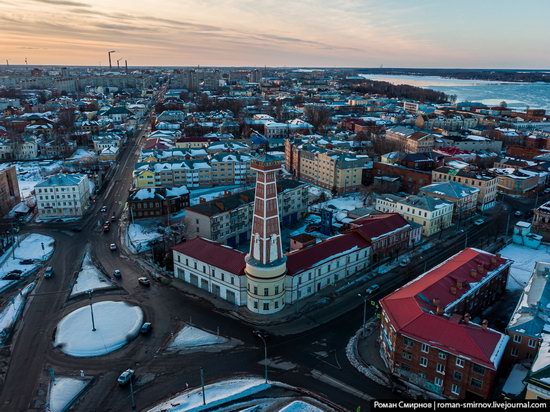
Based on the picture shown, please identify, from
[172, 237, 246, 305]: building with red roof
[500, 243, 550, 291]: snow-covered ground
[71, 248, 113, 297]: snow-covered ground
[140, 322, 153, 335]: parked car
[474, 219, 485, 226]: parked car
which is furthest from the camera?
[474, 219, 485, 226]: parked car

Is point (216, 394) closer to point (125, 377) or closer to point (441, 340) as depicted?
point (125, 377)

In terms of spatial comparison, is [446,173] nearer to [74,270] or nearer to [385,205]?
[385,205]

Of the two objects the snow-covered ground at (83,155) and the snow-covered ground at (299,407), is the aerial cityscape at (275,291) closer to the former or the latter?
the snow-covered ground at (299,407)

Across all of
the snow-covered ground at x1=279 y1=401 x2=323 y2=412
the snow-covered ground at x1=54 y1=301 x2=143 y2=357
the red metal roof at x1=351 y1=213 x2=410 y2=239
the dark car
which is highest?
the red metal roof at x1=351 y1=213 x2=410 y2=239

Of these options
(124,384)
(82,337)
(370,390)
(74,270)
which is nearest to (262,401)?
(370,390)

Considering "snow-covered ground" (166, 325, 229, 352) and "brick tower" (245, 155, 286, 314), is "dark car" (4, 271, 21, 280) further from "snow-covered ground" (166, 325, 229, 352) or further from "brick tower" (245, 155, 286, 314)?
"brick tower" (245, 155, 286, 314)

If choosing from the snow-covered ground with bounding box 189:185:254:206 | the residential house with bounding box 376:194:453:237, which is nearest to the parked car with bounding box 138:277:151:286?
the snow-covered ground with bounding box 189:185:254:206

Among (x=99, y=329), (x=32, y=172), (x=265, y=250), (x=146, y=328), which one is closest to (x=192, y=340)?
(x=146, y=328)

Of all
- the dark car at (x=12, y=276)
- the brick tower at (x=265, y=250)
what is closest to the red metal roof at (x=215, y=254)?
the brick tower at (x=265, y=250)

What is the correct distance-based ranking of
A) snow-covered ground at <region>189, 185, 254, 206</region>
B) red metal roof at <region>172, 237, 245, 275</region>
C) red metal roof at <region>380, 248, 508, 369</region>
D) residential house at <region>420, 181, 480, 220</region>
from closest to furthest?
red metal roof at <region>380, 248, 508, 369</region> < red metal roof at <region>172, 237, 245, 275</region> < residential house at <region>420, 181, 480, 220</region> < snow-covered ground at <region>189, 185, 254, 206</region>
